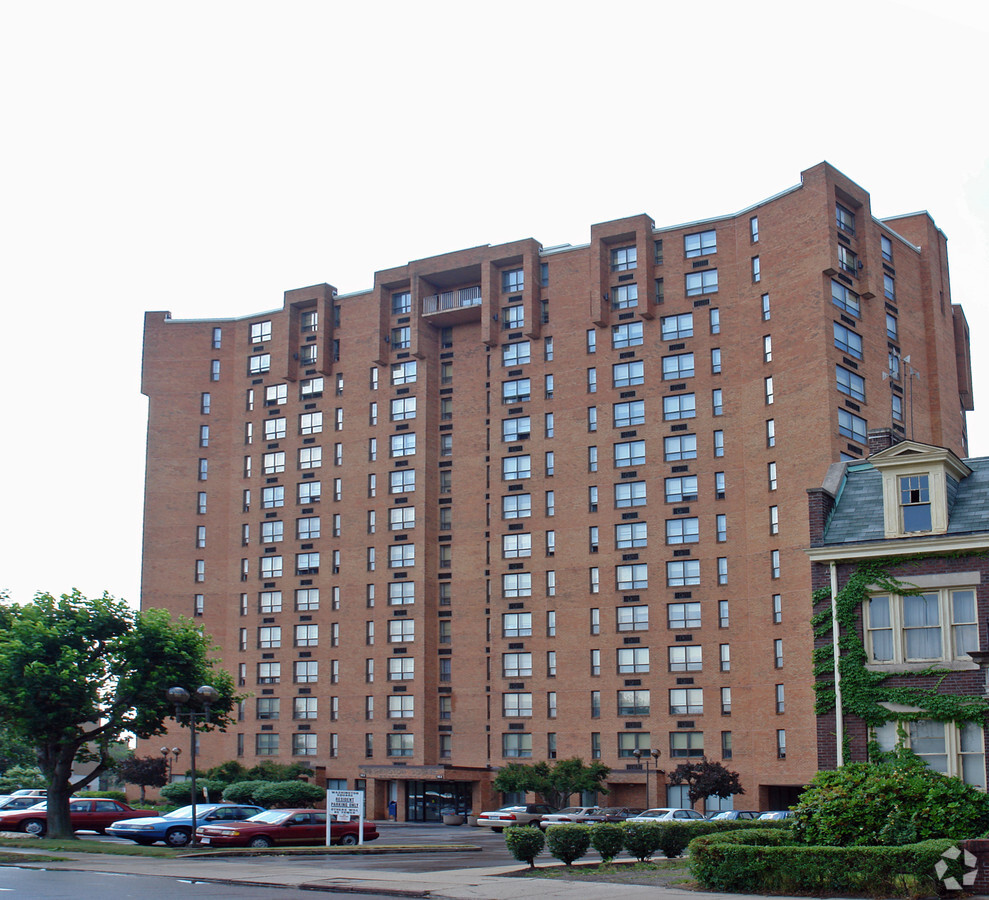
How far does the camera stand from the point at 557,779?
6812 cm

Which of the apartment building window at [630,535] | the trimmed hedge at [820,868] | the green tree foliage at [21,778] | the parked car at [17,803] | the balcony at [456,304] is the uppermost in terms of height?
the balcony at [456,304]

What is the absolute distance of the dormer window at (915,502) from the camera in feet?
101

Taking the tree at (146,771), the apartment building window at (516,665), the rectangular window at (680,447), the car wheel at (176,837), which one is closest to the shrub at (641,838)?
the car wheel at (176,837)

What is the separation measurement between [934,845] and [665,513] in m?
51.2

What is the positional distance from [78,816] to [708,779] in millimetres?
32875

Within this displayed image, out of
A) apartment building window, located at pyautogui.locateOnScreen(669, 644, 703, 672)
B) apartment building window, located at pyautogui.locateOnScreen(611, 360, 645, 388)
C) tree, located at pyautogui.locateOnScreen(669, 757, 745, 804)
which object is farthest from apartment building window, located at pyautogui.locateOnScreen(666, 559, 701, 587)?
apartment building window, located at pyautogui.locateOnScreen(611, 360, 645, 388)

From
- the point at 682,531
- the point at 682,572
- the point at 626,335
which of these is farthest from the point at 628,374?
the point at 682,572

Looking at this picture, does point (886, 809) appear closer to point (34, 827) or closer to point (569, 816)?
point (569, 816)

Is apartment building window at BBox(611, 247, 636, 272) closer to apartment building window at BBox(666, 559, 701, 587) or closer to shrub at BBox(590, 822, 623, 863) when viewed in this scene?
apartment building window at BBox(666, 559, 701, 587)

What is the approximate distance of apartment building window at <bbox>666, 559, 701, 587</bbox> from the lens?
234 feet

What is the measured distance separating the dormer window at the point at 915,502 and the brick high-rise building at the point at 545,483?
Answer: 108 feet

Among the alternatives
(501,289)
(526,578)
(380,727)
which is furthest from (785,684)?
(501,289)

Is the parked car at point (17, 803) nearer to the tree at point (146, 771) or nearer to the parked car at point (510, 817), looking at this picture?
the parked car at point (510, 817)

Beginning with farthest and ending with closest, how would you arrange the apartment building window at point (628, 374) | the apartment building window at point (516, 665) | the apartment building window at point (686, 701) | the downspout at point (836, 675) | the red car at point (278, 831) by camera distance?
the apartment building window at point (516, 665)
the apartment building window at point (628, 374)
the apartment building window at point (686, 701)
the red car at point (278, 831)
the downspout at point (836, 675)
